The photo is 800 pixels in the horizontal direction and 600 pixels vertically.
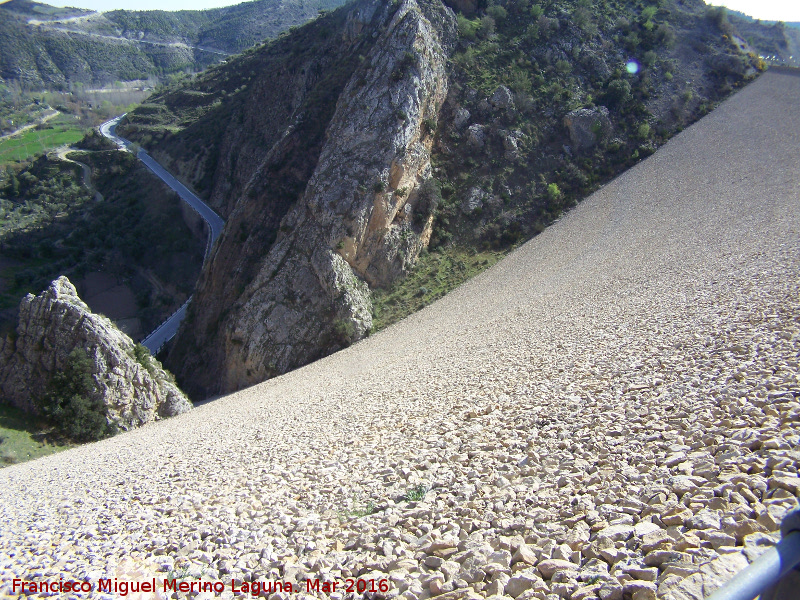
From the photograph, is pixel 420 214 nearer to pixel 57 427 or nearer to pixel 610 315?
pixel 610 315

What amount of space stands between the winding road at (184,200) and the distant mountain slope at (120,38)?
4495 centimetres

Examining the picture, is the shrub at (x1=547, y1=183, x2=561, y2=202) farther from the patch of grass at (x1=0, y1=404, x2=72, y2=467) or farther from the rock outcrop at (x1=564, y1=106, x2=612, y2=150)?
the patch of grass at (x1=0, y1=404, x2=72, y2=467)

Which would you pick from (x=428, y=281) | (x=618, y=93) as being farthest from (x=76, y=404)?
(x=618, y=93)

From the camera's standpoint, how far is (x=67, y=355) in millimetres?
16562

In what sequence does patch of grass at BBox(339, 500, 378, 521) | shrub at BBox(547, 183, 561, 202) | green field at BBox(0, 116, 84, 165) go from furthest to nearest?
green field at BBox(0, 116, 84, 165)
shrub at BBox(547, 183, 561, 202)
patch of grass at BBox(339, 500, 378, 521)

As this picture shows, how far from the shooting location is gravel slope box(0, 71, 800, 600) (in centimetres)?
381

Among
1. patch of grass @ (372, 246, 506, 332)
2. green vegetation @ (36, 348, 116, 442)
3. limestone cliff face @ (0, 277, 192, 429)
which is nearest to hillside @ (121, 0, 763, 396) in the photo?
patch of grass @ (372, 246, 506, 332)

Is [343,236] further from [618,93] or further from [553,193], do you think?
[618,93]

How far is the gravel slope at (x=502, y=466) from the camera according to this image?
3.81 m

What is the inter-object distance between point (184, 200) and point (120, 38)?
93.6 metres

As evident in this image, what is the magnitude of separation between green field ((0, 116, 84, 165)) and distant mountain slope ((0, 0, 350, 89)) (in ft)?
81.4

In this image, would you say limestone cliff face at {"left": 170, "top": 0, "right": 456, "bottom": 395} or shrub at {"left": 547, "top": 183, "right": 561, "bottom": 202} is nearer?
limestone cliff face at {"left": 170, "top": 0, "right": 456, "bottom": 395}

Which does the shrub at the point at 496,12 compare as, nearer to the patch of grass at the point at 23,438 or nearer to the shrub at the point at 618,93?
the shrub at the point at 618,93

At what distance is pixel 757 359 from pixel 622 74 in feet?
111
